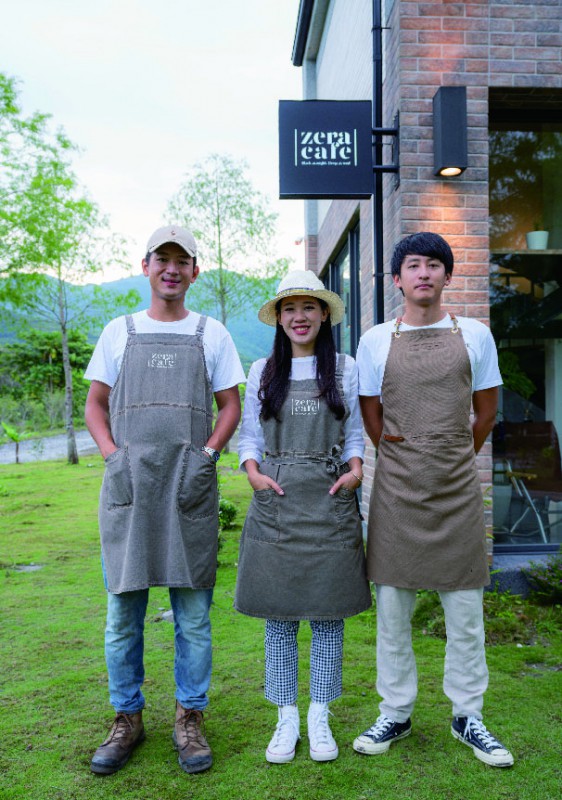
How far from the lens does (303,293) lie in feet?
9.21

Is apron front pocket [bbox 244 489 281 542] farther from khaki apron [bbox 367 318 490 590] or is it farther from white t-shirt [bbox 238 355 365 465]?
khaki apron [bbox 367 318 490 590]

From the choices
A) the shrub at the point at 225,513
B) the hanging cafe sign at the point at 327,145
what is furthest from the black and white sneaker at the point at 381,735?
the shrub at the point at 225,513

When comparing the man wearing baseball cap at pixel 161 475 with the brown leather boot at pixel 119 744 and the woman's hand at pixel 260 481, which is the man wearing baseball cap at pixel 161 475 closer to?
the brown leather boot at pixel 119 744

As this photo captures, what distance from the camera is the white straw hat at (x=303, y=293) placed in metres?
2.82

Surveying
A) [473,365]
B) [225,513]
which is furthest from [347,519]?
[225,513]

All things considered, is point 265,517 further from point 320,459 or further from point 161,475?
A: point 161,475

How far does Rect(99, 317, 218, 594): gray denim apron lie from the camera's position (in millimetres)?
2637

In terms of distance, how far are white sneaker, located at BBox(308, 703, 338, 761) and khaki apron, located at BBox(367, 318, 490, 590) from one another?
0.59 metres

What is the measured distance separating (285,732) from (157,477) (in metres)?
1.17

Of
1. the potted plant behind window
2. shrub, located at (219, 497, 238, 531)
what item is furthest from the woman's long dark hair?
shrub, located at (219, 497, 238, 531)

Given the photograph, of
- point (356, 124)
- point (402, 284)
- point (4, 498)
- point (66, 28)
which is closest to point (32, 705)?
point (402, 284)

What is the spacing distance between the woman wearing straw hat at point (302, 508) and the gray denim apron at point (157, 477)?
0.74ft

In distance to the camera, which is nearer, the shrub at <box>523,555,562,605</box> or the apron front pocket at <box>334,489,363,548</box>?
the apron front pocket at <box>334,489,363,548</box>

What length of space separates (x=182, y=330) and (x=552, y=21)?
12.4 feet
